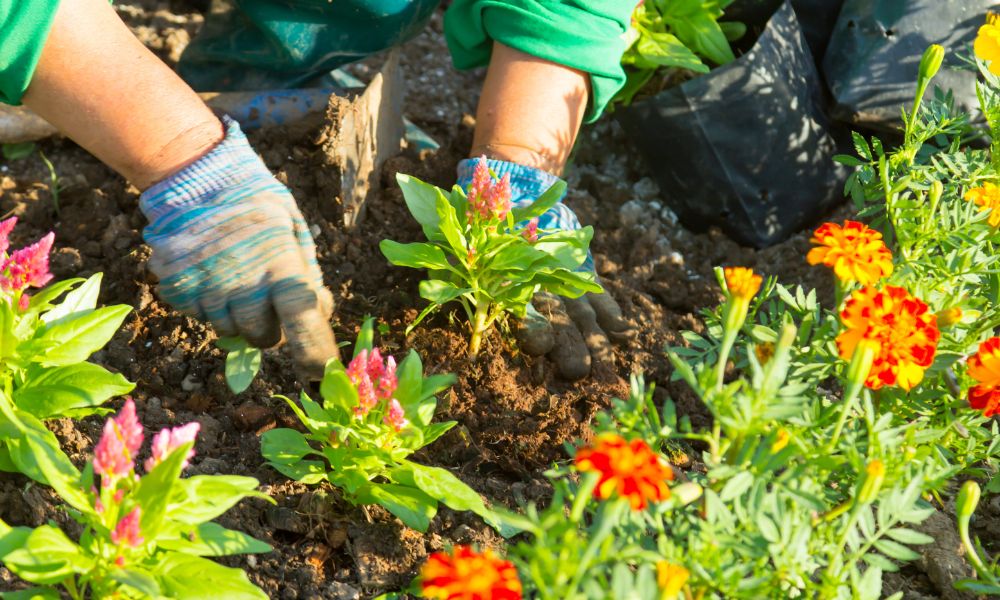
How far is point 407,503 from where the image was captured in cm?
163

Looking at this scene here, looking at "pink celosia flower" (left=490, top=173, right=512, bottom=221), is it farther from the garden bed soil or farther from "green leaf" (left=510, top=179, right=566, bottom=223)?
the garden bed soil

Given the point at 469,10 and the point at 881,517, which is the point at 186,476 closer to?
the point at 881,517

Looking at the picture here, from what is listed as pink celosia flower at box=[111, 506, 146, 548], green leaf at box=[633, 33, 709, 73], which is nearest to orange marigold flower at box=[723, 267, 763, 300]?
Answer: pink celosia flower at box=[111, 506, 146, 548]

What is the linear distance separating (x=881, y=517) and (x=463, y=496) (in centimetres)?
64

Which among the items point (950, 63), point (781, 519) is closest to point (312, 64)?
point (950, 63)

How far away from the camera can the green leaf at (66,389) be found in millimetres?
1547

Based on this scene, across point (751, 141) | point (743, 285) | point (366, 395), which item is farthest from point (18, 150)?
point (743, 285)

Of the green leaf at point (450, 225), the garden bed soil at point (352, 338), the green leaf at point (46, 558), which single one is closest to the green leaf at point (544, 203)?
the green leaf at point (450, 225)

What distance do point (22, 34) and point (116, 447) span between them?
3.06 feet

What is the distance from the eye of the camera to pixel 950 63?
259 centimetres

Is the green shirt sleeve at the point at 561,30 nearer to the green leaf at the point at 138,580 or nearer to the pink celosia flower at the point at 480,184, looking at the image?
the pink celosia flower at the point at 480,184

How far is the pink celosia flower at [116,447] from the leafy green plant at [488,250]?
2.22 ft

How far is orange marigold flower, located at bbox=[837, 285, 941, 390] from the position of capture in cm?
131

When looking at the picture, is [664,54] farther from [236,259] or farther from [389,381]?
[389,381]
